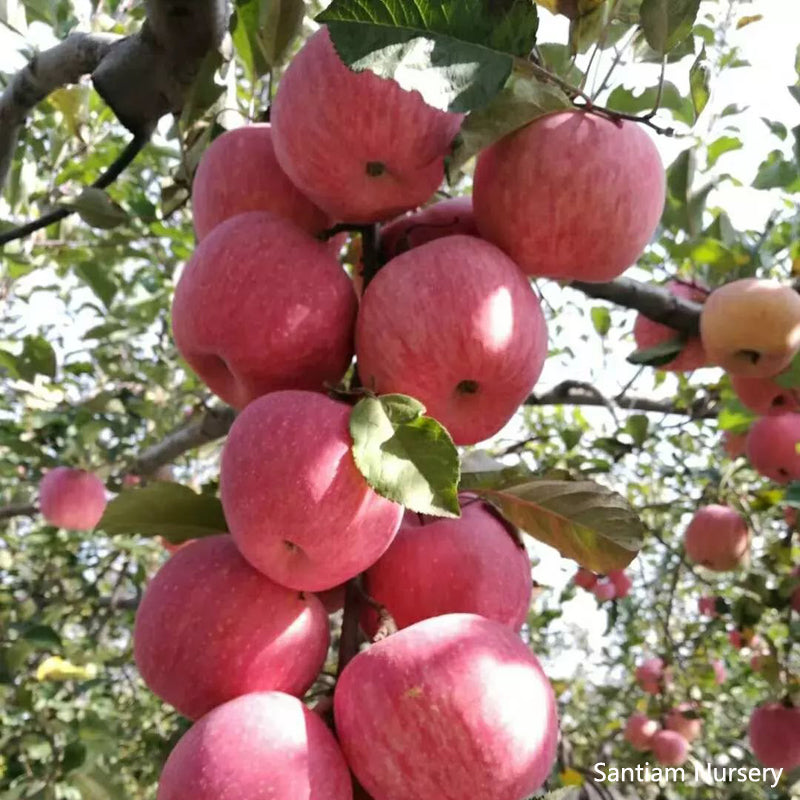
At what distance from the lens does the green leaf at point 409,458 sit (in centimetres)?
61

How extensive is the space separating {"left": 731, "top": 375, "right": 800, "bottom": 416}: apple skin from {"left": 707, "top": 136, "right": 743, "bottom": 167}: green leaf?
22.6 inches

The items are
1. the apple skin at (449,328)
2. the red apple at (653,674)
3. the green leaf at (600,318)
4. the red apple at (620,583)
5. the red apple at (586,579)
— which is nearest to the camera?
the apple skin at (449,328)

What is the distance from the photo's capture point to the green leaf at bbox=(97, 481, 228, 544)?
2.70ft

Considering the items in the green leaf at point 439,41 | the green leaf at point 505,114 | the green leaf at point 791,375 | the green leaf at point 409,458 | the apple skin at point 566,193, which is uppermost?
the green leaf at point 439,41

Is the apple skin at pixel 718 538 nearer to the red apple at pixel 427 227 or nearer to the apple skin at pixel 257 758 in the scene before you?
the red apple at pixel 427 227

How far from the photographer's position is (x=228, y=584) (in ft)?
2.35

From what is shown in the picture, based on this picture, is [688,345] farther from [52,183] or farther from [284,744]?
[52,183]

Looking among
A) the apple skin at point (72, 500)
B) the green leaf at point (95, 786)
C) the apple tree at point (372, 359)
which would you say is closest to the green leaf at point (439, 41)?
the apple tree at point (372, 359)

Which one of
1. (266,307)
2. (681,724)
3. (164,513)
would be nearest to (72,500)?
(164,513)

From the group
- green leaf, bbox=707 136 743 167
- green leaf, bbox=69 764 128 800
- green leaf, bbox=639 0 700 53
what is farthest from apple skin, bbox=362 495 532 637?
green leaf, bbox=707 136 743 167

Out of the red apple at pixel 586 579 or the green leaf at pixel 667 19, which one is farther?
the red apple at pixel 586 579

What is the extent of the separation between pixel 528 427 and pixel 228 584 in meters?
3.55

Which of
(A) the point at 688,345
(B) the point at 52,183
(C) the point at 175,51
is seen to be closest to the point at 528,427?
(A) the point at 688,345

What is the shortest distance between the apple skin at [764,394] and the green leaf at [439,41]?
4.45 ft
